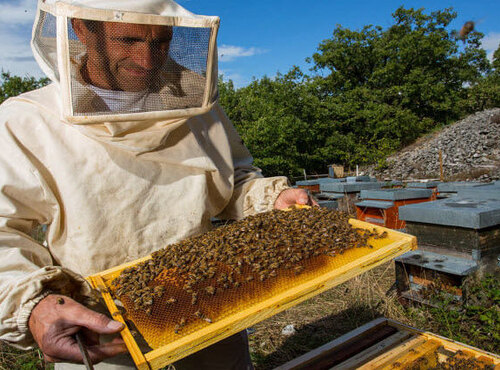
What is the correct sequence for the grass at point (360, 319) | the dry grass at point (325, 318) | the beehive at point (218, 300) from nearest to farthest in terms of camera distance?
the beehive at point (218, 300) → the grass at point (360, 319) → the dry grass at point (325, 318)

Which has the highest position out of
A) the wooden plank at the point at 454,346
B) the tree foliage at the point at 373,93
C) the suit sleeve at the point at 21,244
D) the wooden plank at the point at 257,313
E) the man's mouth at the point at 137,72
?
the tree foliage at the point at 373,93

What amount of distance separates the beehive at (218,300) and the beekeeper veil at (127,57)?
89cm

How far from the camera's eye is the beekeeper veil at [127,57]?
1.74m

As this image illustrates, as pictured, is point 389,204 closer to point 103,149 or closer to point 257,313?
point 257,313

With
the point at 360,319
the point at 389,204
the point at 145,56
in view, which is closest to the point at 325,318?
the point at 360,319

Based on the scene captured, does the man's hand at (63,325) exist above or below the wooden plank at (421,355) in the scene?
above

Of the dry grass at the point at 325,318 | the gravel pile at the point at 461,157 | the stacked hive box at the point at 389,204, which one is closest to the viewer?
the dry grass at the point at 325,318

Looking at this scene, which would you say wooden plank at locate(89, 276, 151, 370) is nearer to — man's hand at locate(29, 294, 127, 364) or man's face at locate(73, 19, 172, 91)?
man's hand at locate(29, 294, 127, 364)

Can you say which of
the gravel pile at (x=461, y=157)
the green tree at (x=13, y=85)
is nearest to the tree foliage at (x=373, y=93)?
the gravel pile at (x=461, y=157)

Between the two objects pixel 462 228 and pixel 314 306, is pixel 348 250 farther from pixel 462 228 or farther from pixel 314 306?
pixel 314 306

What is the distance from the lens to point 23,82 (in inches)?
897

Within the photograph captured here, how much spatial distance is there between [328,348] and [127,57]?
2.31 meters

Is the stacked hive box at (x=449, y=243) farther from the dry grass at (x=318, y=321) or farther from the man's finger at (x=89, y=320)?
the man's finger at (x=89, y=320)

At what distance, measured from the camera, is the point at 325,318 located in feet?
15.0
